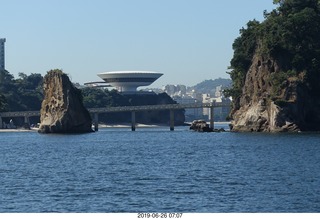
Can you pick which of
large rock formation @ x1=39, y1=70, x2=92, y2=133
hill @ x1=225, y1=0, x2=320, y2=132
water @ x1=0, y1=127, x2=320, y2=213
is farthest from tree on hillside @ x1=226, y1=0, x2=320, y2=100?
water @ x1=0, y1=127, x2=320, y2=213

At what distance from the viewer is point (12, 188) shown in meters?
67.1

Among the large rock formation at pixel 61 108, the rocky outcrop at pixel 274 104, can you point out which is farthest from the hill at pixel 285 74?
the large rock formation at pixel 61 108

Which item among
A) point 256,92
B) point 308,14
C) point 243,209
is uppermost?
point 308,14

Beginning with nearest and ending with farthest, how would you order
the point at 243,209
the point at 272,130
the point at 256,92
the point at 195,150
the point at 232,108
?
1. the point at 243,209
2. the point at 195,150
3. the point at 272,130
4. the point at 256,92
5. the point at 232,108

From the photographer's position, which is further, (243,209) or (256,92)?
(256,92)

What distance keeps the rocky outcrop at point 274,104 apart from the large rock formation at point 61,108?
30.7 meters

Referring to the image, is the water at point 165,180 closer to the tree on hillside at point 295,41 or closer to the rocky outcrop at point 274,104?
the rocky outcrop at point 274,104

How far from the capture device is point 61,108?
184m

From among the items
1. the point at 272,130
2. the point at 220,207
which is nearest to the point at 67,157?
the point at 220,207

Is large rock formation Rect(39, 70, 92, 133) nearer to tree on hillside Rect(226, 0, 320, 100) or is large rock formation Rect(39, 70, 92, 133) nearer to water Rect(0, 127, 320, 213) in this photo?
tree on hillside Rect(226, 0, 320, 100)

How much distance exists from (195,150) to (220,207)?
59040 mm

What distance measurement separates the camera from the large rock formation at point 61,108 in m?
184

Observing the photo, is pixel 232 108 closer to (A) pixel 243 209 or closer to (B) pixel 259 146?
(B) pixel 259 146

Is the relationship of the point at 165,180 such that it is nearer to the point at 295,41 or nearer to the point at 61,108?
the point at 295,41
